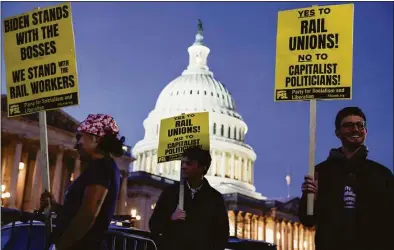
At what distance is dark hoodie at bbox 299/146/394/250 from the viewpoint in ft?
15.1

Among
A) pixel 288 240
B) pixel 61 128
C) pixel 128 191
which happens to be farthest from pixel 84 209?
pixel 288 240

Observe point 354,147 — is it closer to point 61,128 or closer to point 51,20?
point 51,20

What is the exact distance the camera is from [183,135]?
743 centimetres

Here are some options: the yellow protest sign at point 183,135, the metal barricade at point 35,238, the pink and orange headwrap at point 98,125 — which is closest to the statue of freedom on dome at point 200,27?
the yellow protest sign at point 183,135

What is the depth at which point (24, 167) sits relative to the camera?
4494 centimetres

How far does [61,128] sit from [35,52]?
40.4m

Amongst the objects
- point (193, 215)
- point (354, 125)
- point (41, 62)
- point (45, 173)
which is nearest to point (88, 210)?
point (45, 173)

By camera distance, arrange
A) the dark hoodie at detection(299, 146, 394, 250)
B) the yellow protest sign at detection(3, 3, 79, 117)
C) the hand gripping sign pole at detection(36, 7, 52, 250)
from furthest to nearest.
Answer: the yellow protest sign at detection(3, 3, 79, 117) → the hand gripping sign pole at detection(36, 7, 52, 250) → the dark hoodie at detection(299, 146, 394, 250)

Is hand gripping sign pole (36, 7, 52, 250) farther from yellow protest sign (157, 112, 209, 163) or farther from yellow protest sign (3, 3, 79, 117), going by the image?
yellow protest sign (157, 112, 209, 163)

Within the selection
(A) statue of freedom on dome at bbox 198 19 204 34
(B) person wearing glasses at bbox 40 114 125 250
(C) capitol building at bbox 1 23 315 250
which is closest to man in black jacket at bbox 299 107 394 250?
(B) person wearing glasses at bbox 40 114 125 250

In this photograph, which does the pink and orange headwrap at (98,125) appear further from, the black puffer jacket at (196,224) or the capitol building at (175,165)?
the capitol building at (175,165)

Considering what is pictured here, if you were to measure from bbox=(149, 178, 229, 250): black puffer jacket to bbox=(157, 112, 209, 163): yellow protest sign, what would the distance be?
4.01ft

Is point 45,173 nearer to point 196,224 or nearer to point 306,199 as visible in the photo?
point 196,224

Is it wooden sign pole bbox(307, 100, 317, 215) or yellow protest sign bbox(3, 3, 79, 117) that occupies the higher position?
yellow protest sign bbox(3, 3, 79, 117)
